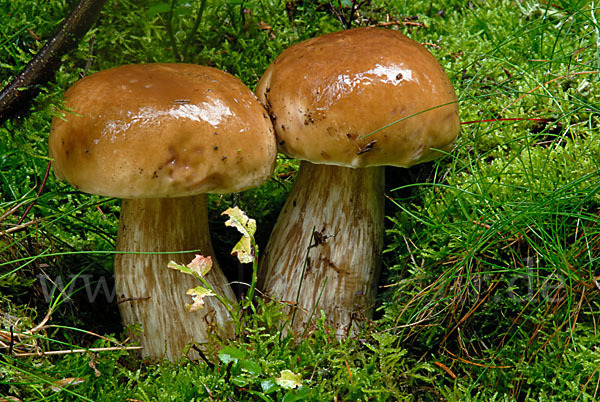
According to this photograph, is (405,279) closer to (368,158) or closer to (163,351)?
(368,158)

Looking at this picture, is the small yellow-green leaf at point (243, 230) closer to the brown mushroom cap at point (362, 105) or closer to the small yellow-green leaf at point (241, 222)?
Result: the small yellow-green leaf at point (241, 222)

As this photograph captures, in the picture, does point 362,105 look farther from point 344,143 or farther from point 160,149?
point 160,149

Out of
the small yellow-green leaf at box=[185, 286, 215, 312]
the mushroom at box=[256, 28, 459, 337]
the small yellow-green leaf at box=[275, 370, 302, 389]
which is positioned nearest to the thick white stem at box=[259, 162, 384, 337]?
the mushroom at box=[256, 28, 459, 337]

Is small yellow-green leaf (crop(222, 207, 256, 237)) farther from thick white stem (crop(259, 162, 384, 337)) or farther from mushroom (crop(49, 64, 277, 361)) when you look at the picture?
thick white stem (crop(259, 162, 384, 337))

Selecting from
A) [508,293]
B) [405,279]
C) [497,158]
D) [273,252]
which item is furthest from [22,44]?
[508,293]

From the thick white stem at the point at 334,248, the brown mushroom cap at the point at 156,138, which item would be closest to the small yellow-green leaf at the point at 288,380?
the thick white stem at the point at 334,248
